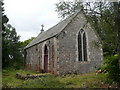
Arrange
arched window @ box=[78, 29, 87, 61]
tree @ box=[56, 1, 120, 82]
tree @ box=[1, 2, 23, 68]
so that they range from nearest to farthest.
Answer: tree @ box=[56, 1, 120, 82] → arched window @ box=[78, 29, 87, 61] → tree @ box=[1, 2, 23, 68]

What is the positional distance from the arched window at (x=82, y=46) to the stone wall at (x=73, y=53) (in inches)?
14.9

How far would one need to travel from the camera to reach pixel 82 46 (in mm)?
15945

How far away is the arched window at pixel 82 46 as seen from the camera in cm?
1571

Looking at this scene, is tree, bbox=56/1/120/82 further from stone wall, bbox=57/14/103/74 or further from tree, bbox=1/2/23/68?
tree, bbox=1/2/23/68

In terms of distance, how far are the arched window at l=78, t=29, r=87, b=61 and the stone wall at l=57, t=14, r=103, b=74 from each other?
379mm

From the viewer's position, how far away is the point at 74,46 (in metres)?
15.5

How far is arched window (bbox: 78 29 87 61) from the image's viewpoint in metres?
15.7

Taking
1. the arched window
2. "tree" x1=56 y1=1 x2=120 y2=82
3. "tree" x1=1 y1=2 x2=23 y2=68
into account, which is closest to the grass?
"tree" x1=56 y1=1 x2=120 y2=82

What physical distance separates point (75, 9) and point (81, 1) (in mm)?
639

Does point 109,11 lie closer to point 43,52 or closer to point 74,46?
point 74,46

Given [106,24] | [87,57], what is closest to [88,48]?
[87,57]

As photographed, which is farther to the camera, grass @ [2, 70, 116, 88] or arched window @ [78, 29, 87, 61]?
arched window @ [78, 29, 87, 61]

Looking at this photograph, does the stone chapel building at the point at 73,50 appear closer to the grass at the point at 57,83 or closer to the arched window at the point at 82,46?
the arched window at the point at 82,46

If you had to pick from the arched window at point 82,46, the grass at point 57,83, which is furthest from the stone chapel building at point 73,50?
the grass at point 57,83
